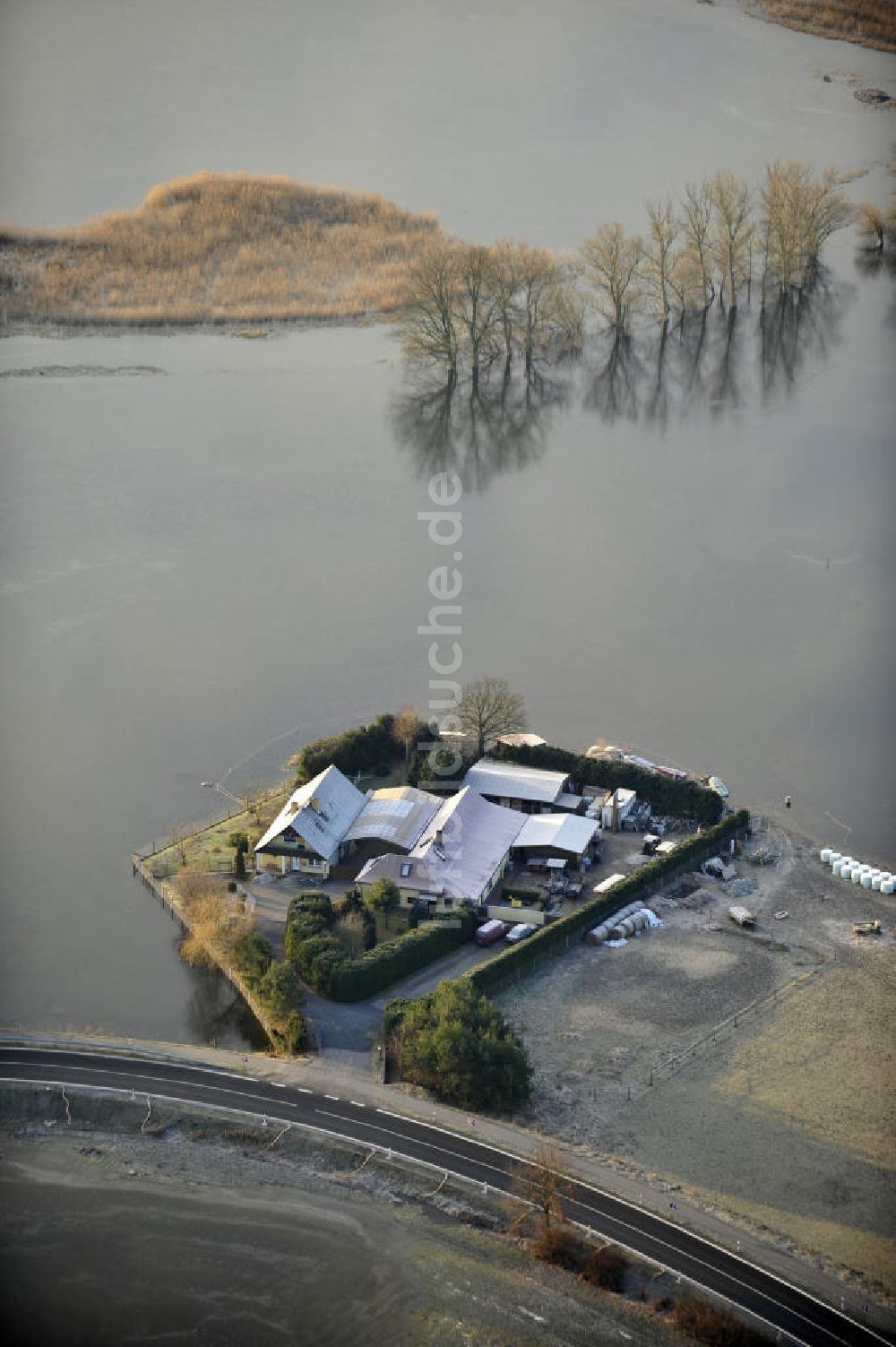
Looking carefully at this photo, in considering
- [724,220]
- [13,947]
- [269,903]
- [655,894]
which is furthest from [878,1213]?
[724,220]

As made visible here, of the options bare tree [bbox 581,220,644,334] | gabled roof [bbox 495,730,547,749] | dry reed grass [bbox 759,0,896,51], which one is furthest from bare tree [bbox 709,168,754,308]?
gabled roof [bbox 495,730,547,749]

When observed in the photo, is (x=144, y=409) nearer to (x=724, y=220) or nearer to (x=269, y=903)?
(x=724, y=220)

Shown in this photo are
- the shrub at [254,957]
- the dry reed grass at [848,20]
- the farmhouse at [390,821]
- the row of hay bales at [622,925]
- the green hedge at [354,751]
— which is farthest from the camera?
the dry reed grass at [848,20]

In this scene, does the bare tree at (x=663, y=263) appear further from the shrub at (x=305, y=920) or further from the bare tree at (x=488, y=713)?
the shrub at (x=305, y=920)

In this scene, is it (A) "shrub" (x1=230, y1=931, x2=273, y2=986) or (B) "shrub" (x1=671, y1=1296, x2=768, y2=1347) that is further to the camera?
(A) "shrub" (x1=230, y1=931, x2=273, y2=986)

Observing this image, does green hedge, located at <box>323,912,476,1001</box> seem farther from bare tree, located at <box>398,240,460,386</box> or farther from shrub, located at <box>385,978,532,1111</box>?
bare tree, located at <box>398,240,460,386</box>

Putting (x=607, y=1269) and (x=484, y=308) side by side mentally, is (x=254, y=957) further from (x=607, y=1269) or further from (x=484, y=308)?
(x=484, y=308)

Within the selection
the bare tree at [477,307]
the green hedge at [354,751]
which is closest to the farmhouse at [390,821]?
the green hedge at [354,751]
